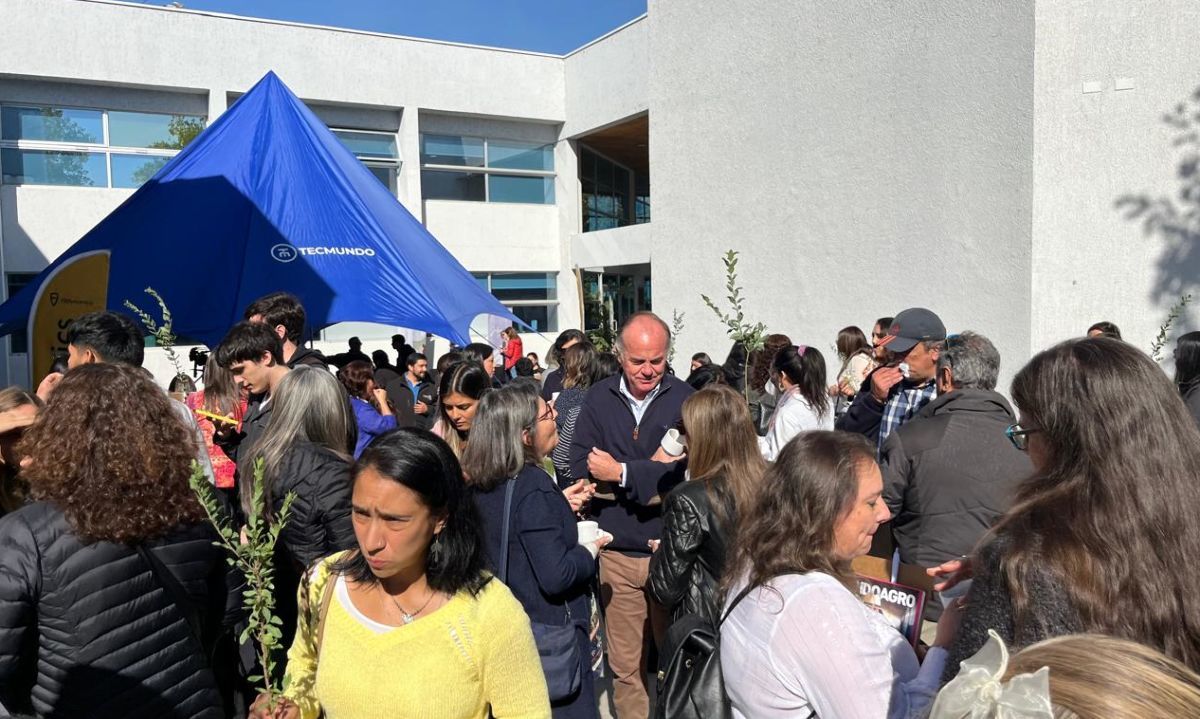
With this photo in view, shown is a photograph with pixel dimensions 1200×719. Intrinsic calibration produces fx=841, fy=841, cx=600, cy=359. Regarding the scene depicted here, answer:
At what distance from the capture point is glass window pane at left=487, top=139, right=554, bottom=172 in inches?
802

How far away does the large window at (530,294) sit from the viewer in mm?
20484

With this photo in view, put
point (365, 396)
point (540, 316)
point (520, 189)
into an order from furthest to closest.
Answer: point (540, 316) < point (520, 189) < point (365, 396)

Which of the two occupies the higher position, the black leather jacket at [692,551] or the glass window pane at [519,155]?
the glass window pane at [519,155]

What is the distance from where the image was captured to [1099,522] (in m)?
1.64

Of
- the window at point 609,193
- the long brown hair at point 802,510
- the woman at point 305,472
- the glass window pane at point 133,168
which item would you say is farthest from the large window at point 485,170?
the long brown hair at point 802,510

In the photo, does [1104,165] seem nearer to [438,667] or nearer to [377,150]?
[438,667]

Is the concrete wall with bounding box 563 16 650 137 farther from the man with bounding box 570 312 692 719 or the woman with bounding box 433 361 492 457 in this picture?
the woman with bounding box 433 361 492 457

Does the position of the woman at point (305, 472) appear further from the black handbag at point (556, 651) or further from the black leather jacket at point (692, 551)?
the black leather jacket at point (692, 551)

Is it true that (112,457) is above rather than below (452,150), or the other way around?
below

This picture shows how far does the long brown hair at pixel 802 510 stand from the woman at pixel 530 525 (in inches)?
38.6

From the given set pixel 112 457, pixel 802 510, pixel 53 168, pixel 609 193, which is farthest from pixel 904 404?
pixel 609 193

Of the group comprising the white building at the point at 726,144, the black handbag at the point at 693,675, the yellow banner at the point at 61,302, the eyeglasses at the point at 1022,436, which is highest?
the white building at the point at 726,144

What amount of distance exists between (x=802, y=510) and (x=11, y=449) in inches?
115

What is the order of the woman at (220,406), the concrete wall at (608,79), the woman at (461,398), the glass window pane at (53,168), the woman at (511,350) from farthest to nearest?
1. the concrete wall at (608,79)
2. the glass window pane at (53,168)
3. the woman at (511,350)
4. the woman at (220,406)
5. the woman at (461,398)
